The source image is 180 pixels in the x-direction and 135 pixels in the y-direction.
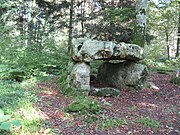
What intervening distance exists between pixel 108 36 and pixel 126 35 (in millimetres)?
1183

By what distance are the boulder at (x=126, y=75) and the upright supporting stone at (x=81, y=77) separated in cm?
172

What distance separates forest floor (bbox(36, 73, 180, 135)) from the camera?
13.9 feet

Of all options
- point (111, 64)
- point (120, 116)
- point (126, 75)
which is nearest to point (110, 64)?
point (111, 64)

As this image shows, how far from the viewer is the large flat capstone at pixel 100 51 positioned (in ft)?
23.1

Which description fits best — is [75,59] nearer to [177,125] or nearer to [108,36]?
[177,125]

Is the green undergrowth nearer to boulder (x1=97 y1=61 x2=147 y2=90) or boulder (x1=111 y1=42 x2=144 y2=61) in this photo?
boulder (x1=111 y1=42 x2=144 y2=61)

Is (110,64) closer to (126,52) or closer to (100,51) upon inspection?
(126,52)

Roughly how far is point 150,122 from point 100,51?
3.18 m

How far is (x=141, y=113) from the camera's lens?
5414mm

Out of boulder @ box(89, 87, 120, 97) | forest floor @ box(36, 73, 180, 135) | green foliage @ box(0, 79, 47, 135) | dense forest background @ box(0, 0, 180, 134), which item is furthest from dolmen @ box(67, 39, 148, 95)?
green foliage @ box(0, 79, 47, 135)

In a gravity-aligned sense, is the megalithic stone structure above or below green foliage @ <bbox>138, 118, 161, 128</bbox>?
above

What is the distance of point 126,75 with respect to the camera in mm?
8117

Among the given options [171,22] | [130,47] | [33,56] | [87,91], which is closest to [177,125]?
[87,91]

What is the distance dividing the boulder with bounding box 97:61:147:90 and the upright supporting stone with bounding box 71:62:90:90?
1.72m
